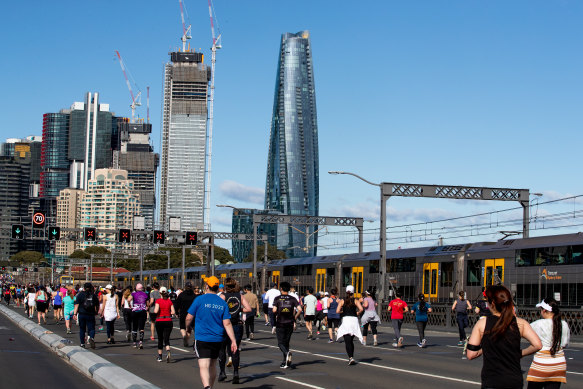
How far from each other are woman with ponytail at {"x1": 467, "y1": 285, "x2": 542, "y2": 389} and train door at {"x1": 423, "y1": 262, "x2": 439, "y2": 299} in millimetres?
34818

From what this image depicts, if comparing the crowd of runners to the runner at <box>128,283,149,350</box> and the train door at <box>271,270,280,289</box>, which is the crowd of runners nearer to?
the runner at <box>128,283,149,350</box>

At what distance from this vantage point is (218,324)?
40.8 ft

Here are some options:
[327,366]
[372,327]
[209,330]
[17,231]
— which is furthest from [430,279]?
[209,330]

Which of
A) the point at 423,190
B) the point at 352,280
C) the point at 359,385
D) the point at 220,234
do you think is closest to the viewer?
the point at 359,385

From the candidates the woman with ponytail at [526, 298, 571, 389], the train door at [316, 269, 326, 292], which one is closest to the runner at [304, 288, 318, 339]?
the train door at [316, 269, 326, 292]

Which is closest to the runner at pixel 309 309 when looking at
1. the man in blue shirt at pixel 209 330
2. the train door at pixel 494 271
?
the train door at pixel 494 271

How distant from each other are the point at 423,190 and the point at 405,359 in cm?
2678

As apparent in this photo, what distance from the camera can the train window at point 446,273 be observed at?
4106 cm

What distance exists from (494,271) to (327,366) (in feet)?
67.4

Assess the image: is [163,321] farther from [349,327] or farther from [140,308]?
[349,327]

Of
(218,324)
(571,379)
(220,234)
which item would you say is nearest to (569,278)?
→ (571,379)

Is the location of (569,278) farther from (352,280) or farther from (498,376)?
(498,376)

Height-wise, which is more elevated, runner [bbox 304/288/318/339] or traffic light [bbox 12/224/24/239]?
traffic light [bbox 12/224/24/239]

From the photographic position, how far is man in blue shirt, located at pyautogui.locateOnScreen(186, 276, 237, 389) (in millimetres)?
12250
